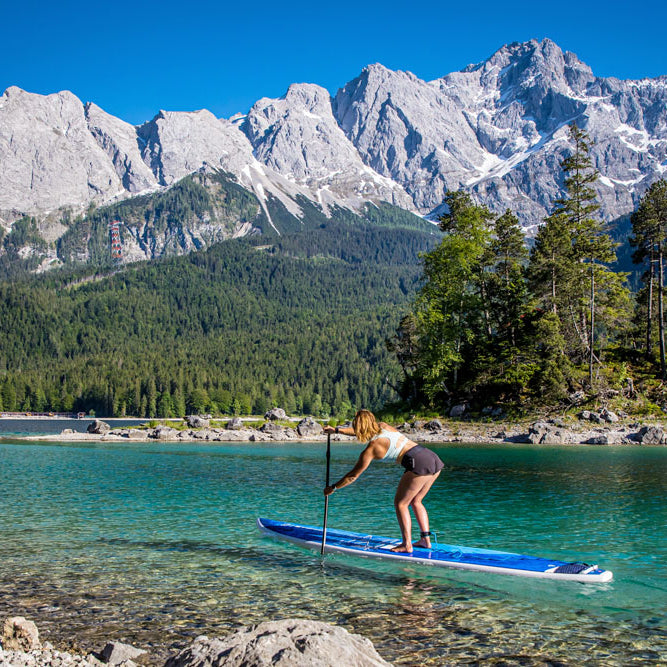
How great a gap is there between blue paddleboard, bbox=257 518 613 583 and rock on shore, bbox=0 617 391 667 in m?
6.44

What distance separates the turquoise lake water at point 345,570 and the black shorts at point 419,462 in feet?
7.12

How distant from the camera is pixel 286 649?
693cm

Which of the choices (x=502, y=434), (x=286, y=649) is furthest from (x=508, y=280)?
(x=286, y=649)

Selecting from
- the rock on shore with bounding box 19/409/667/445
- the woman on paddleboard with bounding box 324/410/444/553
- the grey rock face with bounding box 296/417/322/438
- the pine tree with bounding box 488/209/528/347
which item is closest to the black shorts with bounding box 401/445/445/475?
the woman on paddleboard with bounding box 324/410/444/553

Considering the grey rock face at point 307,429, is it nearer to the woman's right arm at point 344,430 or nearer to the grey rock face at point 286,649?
the woman's right arm at point 344,430

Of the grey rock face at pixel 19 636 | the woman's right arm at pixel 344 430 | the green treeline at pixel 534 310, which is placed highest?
the green treeline at pixel 534 310

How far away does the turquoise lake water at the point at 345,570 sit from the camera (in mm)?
9742

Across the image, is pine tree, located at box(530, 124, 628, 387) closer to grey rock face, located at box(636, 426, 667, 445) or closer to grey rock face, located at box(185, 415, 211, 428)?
grey rock face, located at box(636, 426, 667, 445)

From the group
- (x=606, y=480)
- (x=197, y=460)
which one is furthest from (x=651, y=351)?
(x=197, y=460)

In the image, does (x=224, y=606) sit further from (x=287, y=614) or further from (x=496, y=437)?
(x=496, y=437)

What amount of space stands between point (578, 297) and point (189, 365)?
137 meters

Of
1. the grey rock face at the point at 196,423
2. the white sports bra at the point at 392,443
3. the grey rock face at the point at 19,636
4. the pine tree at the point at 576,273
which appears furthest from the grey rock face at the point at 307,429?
the grey rock face at the point at 19,636

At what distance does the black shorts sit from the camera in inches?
518

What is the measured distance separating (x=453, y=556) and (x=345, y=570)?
7.70ft
